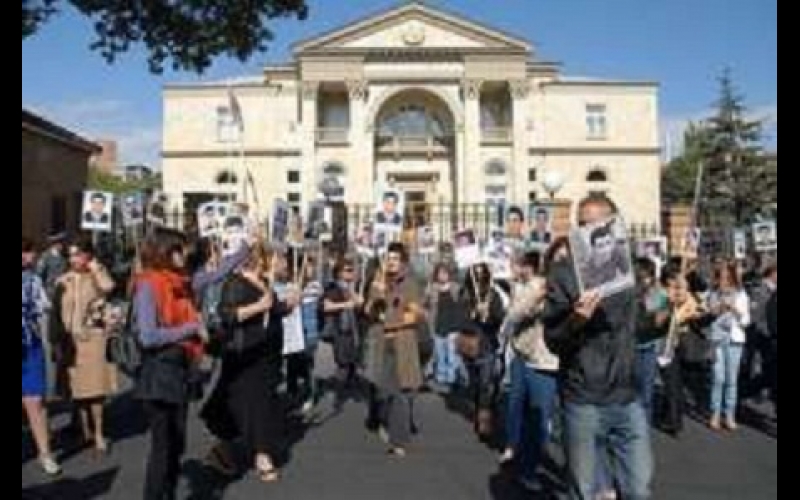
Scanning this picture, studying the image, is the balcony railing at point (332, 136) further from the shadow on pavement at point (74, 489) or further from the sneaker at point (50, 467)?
the shadow on pavement at point (74, 489)

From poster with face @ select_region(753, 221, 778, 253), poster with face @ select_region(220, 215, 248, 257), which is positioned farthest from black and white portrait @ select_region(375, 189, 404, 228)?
poster with face @ select_region(753, 221, 778, 253)

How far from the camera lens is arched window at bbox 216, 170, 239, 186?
2965 inches

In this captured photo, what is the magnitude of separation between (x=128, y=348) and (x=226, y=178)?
67019 millimetres

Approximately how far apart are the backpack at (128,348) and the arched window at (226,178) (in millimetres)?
64632

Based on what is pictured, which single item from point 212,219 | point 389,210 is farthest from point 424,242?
point 212,219

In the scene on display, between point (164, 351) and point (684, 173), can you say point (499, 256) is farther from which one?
point (684, 173)

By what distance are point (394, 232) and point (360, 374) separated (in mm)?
2128

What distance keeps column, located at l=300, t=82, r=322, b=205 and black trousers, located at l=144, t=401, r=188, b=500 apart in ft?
214

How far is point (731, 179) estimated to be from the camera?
6556 centimetres

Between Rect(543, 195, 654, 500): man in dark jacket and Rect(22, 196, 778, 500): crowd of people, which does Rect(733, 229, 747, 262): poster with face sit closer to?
Rect(22, 196, 778, 500): crowd of people

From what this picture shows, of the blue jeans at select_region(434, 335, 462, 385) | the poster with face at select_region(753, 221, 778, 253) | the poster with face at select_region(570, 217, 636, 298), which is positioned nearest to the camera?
the poster with face at select_region(570, 217, 636, 298)

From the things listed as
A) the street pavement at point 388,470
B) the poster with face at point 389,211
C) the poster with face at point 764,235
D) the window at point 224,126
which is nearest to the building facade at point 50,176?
the poster with face at point 389,211
